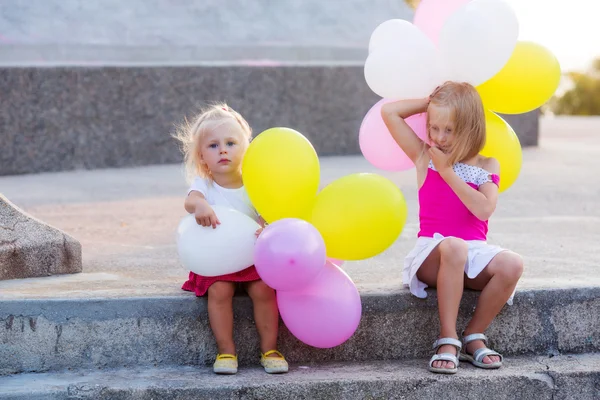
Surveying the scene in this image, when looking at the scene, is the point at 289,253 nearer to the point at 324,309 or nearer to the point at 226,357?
the point at 324,309

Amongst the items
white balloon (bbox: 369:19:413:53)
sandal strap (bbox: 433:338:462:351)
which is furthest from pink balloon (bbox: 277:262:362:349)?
white balloon (bbox: 369:19:413:53)

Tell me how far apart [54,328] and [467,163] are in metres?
1.52

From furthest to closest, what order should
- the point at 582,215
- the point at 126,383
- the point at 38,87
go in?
the point at 38,87
the point at 582,215
the point at 126,383

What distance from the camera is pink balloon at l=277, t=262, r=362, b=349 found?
2930 millimetres

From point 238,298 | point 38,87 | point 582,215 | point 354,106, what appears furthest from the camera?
point 354,106

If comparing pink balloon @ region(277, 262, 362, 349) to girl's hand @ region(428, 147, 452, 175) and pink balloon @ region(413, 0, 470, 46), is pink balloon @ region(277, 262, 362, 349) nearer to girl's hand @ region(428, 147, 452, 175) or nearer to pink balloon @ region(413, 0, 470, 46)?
girl's hand @ region(428, 147, 452, 175)

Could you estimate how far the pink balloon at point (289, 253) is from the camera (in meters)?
2.75

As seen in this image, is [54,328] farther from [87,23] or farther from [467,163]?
[87,23]

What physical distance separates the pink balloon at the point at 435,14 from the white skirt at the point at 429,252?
0.71 meters

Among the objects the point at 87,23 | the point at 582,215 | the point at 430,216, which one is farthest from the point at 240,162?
the point at 87,23

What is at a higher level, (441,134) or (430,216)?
(441,134)

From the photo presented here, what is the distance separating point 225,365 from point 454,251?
858 mm

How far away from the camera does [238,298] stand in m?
3.19

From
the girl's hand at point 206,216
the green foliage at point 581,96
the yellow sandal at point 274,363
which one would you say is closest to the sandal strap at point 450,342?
the yellow sandal at point 274,363
